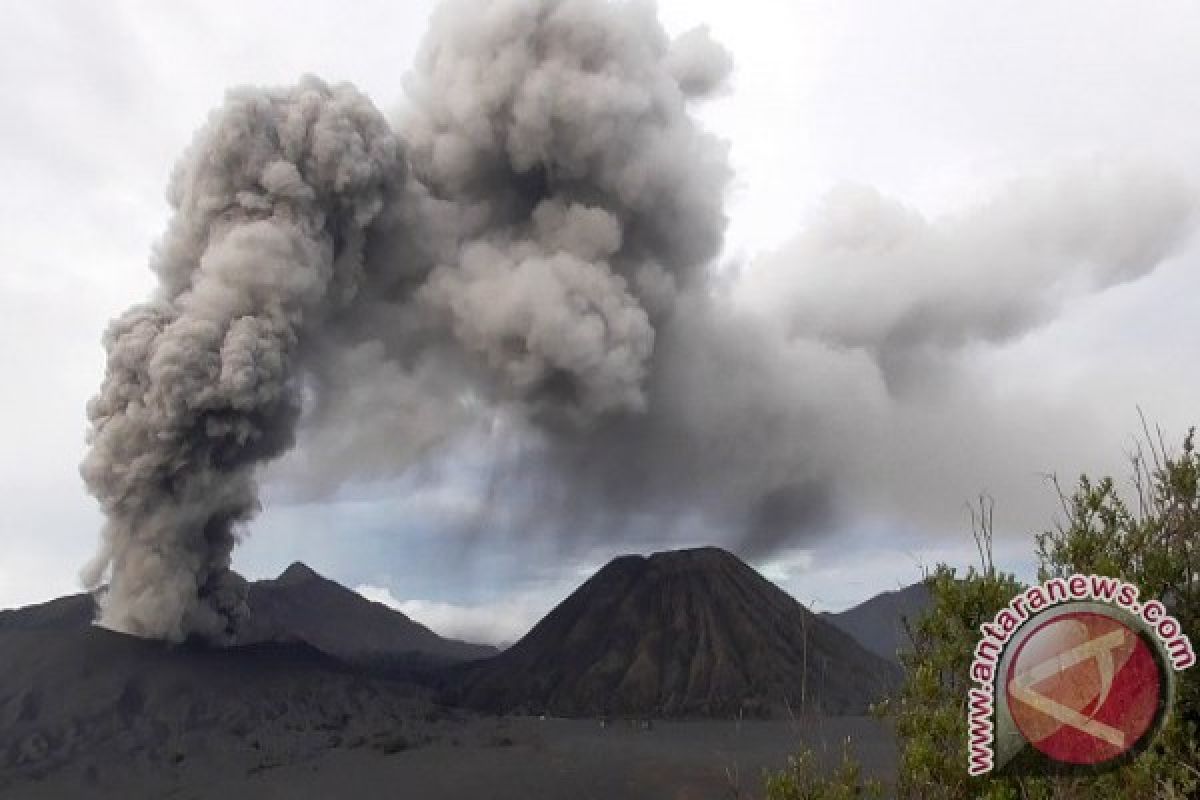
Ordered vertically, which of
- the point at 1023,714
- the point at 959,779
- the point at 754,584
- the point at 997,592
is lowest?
the point at 959,779

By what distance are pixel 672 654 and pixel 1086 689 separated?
117 metres

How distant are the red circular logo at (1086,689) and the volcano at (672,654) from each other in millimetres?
97084

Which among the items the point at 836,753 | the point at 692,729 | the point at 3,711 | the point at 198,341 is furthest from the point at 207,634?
the point at 836,753

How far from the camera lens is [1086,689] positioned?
21.0 feet

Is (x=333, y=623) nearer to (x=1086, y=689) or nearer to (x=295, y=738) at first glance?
(x=295, y=738)

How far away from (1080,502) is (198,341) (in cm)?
6615

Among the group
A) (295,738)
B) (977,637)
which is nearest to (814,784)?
(977,637)

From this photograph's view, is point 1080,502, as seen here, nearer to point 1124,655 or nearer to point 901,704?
point 1124,655

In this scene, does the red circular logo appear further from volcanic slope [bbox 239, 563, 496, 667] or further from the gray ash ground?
volcanic slope [bbox 239, 563, 496, 667]

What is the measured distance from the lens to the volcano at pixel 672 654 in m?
109

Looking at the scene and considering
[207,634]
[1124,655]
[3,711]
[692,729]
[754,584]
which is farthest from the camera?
[754,584]

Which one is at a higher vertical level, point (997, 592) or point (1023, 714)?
point (997, 592)

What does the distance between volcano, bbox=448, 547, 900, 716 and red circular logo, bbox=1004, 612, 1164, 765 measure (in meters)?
97.1

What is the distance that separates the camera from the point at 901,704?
25.4ft
